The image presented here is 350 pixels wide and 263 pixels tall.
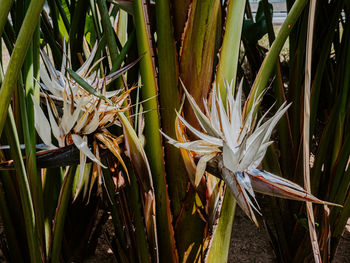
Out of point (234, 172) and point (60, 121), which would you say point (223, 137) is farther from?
point (60, 121)

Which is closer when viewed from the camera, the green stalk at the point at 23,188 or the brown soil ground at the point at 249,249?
the green stalk at the point at 23,188

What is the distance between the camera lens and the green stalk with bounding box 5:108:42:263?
48cm

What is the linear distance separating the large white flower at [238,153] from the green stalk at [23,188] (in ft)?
0.56

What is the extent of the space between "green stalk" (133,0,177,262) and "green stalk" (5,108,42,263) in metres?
0.16

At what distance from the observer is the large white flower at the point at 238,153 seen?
0.43 m

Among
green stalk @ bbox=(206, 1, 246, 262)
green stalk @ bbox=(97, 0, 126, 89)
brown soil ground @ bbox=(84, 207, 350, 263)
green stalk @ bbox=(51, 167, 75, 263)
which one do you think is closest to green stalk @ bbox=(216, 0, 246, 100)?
green stalk @ bbox=(206, 1, 246, 262)

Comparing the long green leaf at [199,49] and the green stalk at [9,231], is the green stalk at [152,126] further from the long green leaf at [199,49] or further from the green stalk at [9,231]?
the green stalk at [9,231]

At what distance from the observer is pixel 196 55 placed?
0.55 meters

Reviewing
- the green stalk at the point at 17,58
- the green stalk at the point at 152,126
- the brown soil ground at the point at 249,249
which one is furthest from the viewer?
the brown soil ground at the point at 249,249

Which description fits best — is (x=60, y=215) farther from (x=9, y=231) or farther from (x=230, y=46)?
(x=230, y=46)

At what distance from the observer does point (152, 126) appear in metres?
0.55

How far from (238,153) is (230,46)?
7.1 inches

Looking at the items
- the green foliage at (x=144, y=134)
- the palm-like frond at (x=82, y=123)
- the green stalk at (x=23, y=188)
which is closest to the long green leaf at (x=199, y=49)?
the green foliage at (x=144, y=134)

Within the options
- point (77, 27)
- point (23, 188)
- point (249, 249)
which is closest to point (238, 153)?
point (23, 188)
